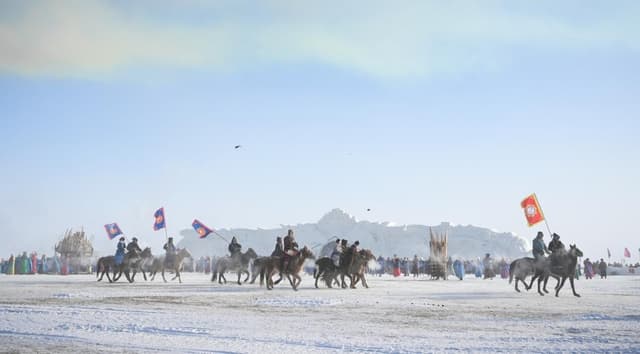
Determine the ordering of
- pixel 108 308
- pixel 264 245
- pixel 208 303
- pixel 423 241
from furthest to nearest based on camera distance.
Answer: pixel 264 245
pixel 423 241
pixel 208 303
pixel 108 308

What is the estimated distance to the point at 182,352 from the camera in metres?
6.85

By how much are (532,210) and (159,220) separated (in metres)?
19.8

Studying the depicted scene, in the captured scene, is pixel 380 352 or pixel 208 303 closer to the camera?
pixel 380 352

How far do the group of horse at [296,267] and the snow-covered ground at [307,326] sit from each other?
19.5 feet

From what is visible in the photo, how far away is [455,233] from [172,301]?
90.0 metres

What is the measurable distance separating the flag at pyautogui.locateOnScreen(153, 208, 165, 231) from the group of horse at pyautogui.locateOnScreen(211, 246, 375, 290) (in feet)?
29.1

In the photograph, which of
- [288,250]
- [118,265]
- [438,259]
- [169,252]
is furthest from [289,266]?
[438,259]

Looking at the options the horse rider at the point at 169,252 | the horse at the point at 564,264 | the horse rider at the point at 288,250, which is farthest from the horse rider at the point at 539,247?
the horse rider at the point at 169,252

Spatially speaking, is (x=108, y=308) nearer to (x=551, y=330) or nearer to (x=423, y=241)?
(x=551, y=330)

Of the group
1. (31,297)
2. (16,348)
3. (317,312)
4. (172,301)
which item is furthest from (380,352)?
(31,297)

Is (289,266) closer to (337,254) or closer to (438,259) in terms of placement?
(337,254)

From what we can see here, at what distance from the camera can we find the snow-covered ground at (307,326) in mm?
7402

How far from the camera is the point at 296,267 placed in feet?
67.2

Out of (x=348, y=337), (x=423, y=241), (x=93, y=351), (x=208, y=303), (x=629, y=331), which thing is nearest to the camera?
(x=93, y=351)
